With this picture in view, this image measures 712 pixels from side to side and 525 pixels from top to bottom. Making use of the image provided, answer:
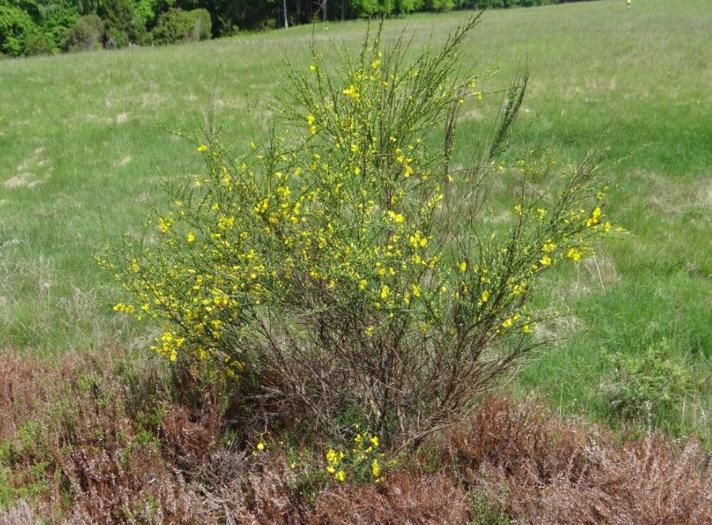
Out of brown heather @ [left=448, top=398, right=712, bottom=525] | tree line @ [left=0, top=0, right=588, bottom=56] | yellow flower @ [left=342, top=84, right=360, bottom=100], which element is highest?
tree line @ [left=0, top=0, right=588, bottom=56]

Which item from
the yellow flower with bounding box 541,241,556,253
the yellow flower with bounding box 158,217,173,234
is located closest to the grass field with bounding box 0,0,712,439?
the yellow flower with bounding box 541,241,556,253

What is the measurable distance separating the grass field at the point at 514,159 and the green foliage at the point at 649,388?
0.25 ft

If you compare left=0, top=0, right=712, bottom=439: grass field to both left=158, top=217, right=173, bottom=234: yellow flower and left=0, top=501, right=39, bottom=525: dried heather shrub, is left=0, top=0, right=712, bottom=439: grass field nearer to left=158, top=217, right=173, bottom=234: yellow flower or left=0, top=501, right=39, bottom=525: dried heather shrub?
left=158, top=217, right=173, bottom=234: yellow flower

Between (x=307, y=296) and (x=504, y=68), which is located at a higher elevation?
(x=504, y=68)

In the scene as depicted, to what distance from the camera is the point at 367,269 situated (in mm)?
3045

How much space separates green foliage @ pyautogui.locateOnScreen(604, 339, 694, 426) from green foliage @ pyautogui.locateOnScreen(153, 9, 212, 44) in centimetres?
4350

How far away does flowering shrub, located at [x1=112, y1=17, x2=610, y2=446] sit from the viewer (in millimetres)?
3148

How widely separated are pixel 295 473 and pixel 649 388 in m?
2.36

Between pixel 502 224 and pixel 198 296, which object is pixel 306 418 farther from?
pixel 502 224

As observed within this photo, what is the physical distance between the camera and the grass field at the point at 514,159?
16.1 feet

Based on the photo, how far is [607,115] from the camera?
34.9 ft

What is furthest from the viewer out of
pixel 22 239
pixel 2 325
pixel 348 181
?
pixel 22 239

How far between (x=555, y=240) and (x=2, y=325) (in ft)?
16.6

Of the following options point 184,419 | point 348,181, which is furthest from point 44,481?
point 348,181
